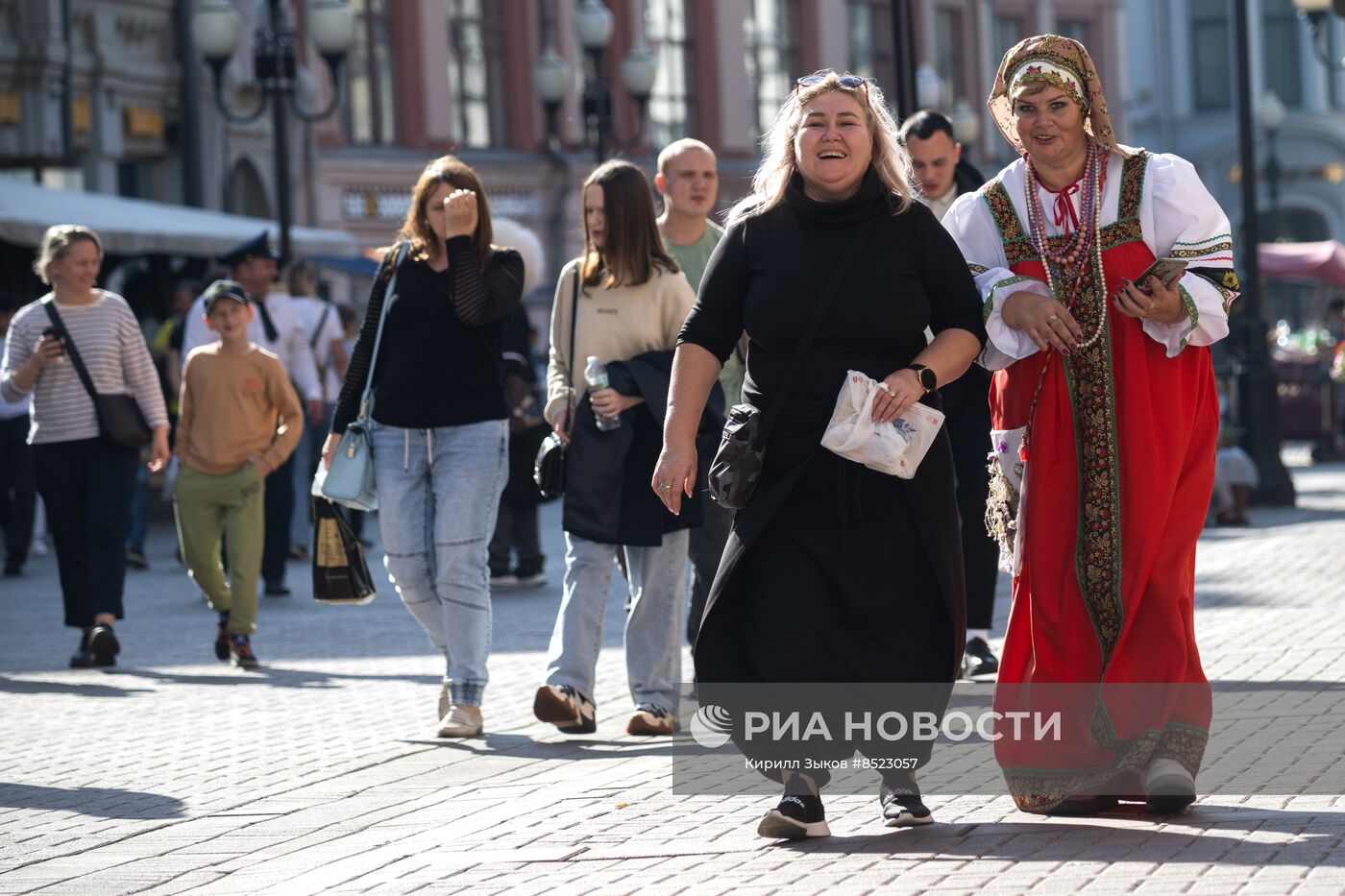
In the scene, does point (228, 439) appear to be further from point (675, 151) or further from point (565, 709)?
point (565, 709)

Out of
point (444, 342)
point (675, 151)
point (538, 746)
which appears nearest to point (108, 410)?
point (444, 342)

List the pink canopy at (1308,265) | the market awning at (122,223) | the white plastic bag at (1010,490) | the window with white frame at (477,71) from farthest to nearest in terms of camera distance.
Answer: the window with white frame at (477,71), the pink canopy at (1308,265), the market awning at (122,223), the white plastic bag at (1010,490)

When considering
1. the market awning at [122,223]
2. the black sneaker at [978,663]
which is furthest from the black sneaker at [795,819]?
the market awning at [122,223]

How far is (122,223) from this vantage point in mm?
19641

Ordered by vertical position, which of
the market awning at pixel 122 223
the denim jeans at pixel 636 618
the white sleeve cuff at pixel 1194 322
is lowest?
the denim jeans at pixel 636 618

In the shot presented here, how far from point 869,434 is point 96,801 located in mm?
2778

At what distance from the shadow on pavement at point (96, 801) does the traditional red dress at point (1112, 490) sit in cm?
244

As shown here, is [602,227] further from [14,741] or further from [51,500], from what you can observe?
[51,500]

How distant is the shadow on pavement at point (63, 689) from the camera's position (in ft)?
33.1

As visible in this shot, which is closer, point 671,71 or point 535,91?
point 535,91

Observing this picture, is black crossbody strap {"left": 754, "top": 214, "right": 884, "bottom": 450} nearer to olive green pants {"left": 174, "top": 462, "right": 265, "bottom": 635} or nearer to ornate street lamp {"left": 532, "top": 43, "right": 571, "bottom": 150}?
olive green pants {"left": 174, "top": 462, "right": 265, "bottom": 635}

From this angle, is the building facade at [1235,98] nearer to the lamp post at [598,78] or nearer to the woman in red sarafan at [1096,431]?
the lamp post at [598,78]

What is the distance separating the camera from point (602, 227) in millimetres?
8375

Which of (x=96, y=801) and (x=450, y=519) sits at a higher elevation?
(x=450, y=519)
